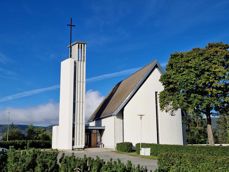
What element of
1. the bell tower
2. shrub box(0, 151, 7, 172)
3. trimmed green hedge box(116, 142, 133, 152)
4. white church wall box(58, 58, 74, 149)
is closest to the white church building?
trimmed green hedge box(116, 142, 133, 152)

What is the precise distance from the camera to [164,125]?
105 feet

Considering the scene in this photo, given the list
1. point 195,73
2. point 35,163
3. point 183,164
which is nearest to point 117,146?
point 195,73

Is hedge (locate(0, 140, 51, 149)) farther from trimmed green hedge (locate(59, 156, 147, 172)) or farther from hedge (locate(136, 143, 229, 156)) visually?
trimmed green hedge (locate(59, 156, 147, 172))

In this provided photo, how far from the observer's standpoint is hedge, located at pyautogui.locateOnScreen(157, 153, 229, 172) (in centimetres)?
1109

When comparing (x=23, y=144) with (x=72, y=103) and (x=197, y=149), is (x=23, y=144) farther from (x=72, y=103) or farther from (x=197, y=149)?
(x=197, y=149)

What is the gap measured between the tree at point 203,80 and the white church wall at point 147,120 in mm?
6360

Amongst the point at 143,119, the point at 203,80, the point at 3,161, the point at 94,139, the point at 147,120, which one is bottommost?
the point at 94,139

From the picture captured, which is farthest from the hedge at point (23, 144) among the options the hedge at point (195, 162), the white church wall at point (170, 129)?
the hedge at point (195, 162)

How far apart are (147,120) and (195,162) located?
19716 mm

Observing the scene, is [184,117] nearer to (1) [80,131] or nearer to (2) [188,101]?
(2) [188,101]

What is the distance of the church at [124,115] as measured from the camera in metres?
31.2

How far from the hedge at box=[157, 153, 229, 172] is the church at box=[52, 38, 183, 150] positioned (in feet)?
59.1

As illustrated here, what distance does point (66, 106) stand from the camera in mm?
31781

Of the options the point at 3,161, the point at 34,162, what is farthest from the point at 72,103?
the point at 34,162
